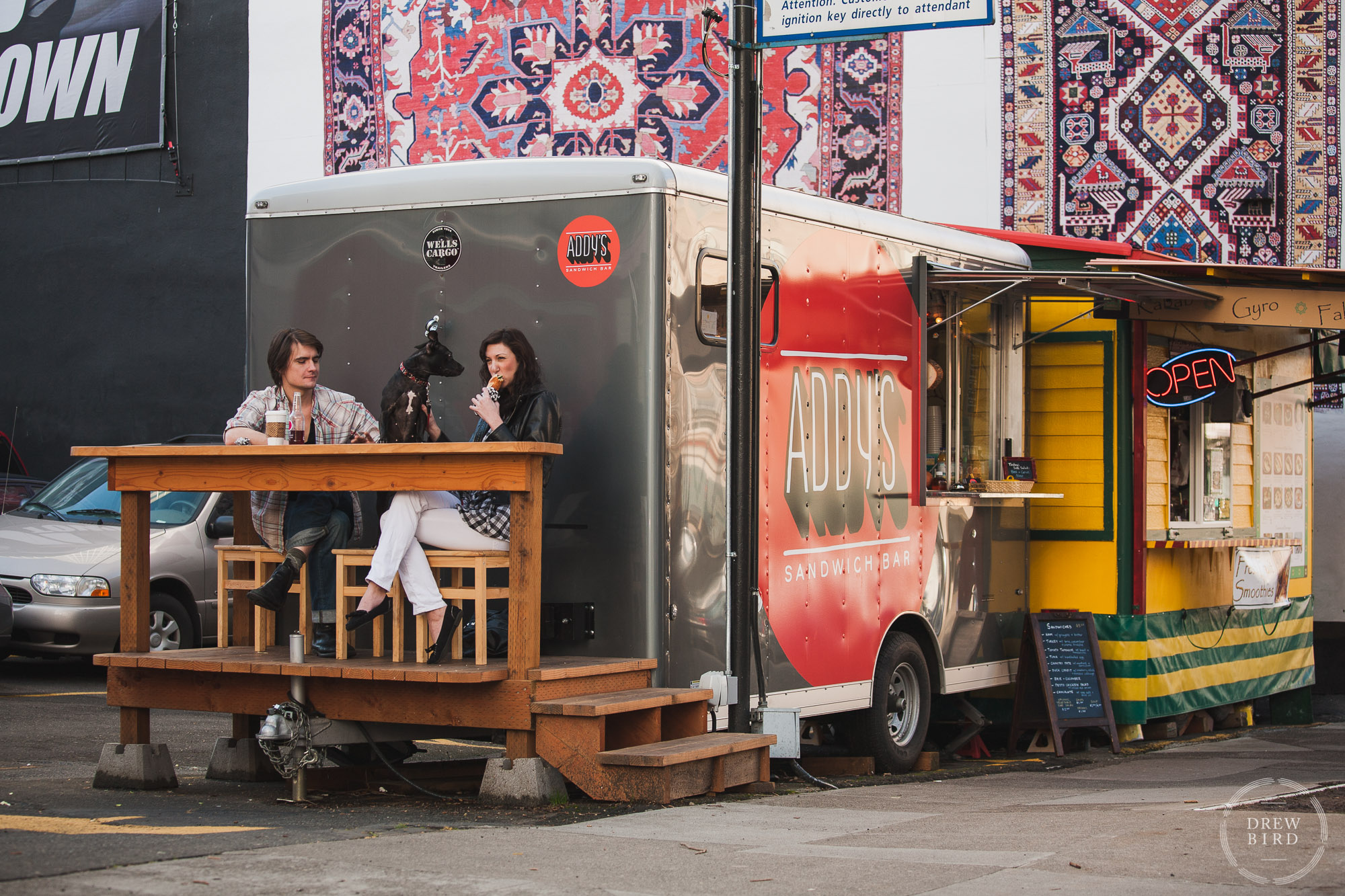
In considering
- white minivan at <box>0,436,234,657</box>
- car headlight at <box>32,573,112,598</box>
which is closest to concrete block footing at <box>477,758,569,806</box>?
white minivan at <box>0,436,234,657</box>

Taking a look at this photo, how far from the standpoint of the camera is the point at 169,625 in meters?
12.1

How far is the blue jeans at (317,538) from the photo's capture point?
711cm

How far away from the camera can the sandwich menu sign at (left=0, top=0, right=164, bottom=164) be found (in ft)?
61.4

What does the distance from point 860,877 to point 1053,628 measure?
18.0 feet

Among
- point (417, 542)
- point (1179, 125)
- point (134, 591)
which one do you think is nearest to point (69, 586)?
point (134, 591)

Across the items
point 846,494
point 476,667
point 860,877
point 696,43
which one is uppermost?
point 696,43

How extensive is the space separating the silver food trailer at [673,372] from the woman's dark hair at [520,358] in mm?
264

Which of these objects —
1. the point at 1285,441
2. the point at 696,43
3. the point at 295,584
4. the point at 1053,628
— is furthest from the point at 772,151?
the point at 295,584

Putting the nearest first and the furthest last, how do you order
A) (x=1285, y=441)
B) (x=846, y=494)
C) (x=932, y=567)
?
(x=846, y=494), (x=932, y=567), (x=1285, y=441)

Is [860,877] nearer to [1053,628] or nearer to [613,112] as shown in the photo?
[1053,628]

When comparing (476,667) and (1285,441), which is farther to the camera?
(1285,441)

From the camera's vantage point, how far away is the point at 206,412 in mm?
18281

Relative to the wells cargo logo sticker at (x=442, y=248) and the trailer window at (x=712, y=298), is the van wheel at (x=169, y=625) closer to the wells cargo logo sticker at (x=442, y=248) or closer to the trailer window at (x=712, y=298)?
the wells cargo logo sticker at (x=442, y=248)

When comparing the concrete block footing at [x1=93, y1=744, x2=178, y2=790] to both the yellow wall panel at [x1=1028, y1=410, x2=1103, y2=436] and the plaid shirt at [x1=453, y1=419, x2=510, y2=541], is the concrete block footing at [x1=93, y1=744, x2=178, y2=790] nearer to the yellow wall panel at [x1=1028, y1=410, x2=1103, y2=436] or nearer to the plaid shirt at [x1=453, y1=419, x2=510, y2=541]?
the plaid shirt at [x1=453, y1=419, x2=510, y2=541]
